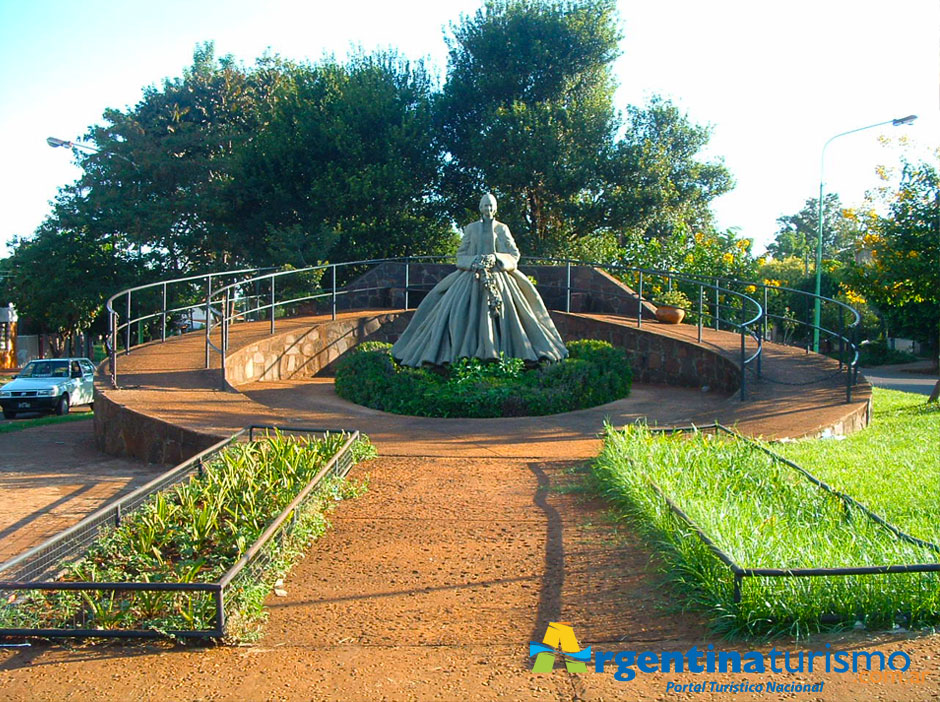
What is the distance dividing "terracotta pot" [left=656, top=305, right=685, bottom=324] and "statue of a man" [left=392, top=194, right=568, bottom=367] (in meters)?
4.00

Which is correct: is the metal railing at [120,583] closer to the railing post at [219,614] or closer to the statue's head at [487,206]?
the railing post at [219,614]

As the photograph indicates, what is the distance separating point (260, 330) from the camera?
585 inches

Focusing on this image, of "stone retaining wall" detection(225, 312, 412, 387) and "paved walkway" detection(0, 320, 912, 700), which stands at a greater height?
"stone retaining wall" detection(225, 312, 412, 387)

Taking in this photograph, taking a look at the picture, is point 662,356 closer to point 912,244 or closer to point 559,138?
point 912,244

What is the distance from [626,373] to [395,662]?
335 inches

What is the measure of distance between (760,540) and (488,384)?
6.50 metres

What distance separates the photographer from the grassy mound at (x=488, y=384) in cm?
1072

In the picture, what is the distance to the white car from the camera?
1906cm

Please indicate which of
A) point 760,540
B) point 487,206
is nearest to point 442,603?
point 760,540

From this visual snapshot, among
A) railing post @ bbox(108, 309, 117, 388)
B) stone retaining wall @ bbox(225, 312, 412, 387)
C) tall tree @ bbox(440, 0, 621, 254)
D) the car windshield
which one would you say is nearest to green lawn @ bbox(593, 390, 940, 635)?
railing post @ bbox(108, 309, 117, 388)

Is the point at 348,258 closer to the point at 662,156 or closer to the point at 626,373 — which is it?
the point at 662,156

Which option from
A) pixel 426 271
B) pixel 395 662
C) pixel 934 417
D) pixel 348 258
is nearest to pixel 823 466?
pixel 934 417

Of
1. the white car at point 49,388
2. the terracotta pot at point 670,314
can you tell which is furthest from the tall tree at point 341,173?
the terracotta pot at point 670,314

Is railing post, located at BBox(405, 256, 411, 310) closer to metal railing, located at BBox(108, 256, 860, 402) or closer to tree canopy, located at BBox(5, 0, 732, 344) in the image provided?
metal railing, located at BBox(108, 256, 860, 402)
